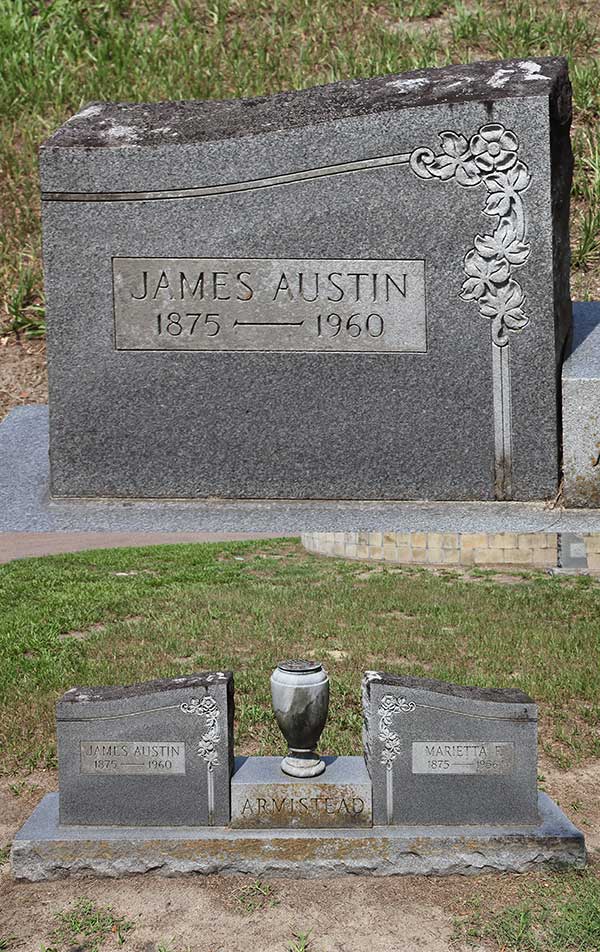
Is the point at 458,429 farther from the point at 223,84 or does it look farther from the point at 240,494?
the point at 223,84

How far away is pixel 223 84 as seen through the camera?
995 cm

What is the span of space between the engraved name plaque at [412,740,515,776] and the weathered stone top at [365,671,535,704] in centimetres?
20

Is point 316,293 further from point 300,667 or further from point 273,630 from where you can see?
point 273,630

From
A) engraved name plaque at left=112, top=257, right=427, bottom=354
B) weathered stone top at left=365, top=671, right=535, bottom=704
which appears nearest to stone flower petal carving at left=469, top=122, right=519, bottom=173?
engraved name plaque at left=112, top=257, right=427, bottom=354

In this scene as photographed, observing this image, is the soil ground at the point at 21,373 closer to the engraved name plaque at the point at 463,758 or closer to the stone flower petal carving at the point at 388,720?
the stone flower petal carving at the point at 388,720

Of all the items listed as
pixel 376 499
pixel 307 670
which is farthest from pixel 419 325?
pixel 307 670

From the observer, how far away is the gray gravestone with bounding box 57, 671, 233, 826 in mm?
5039

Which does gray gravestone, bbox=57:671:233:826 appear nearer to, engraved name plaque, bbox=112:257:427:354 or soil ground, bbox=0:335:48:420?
engraved name plaque, bbox=112:257:427:354

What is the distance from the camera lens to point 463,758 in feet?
16.6

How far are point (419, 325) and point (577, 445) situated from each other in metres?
0.99

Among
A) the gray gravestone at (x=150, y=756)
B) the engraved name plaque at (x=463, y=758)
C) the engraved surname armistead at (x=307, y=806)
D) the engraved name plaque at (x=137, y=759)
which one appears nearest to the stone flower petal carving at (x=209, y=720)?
the gray gravestone at (x=150, y=756)

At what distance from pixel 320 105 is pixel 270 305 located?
3.40 ft

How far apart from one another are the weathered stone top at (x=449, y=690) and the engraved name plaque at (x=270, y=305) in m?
1.66

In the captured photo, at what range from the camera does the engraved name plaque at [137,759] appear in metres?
5.06
